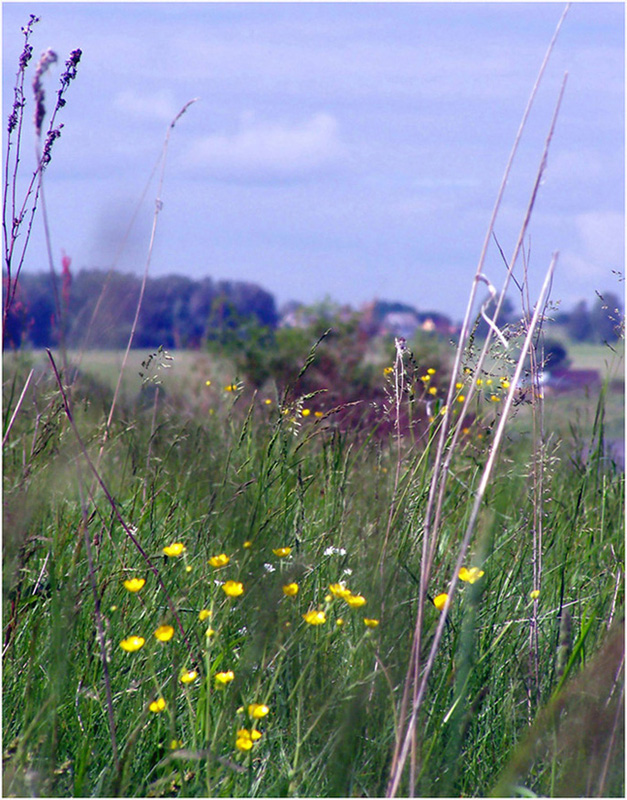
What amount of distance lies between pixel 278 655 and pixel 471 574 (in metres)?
0.41

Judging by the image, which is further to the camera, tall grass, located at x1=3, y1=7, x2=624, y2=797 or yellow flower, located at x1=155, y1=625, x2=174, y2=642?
yellow flower, located at x1=155, y1=625, x2=174, y2=642

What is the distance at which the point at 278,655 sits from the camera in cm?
146

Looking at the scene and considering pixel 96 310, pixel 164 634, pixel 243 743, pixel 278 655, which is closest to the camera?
pixel 243 743

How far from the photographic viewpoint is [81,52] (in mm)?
1732

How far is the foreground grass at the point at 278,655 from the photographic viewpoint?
1.23 m

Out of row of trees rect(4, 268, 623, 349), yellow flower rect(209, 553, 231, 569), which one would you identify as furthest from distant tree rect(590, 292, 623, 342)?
yellow flower rect(209, 553, 231, 569)

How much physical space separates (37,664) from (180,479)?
0.94m

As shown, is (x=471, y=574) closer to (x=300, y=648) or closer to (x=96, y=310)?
(x=300, y=648)

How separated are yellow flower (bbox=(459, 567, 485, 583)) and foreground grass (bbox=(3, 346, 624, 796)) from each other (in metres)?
0.02

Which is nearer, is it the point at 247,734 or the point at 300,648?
the point at 247,734

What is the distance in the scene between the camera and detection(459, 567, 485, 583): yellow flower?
1.26m

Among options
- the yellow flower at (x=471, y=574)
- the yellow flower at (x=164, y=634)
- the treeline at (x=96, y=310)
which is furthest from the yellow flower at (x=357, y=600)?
the treeline at (x=96, y=310)

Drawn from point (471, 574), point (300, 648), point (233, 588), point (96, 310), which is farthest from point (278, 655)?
point (96, 310)

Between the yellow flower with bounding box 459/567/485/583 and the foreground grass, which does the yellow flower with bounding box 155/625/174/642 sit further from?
the yellow flower with bounding box 459/567/485/583
